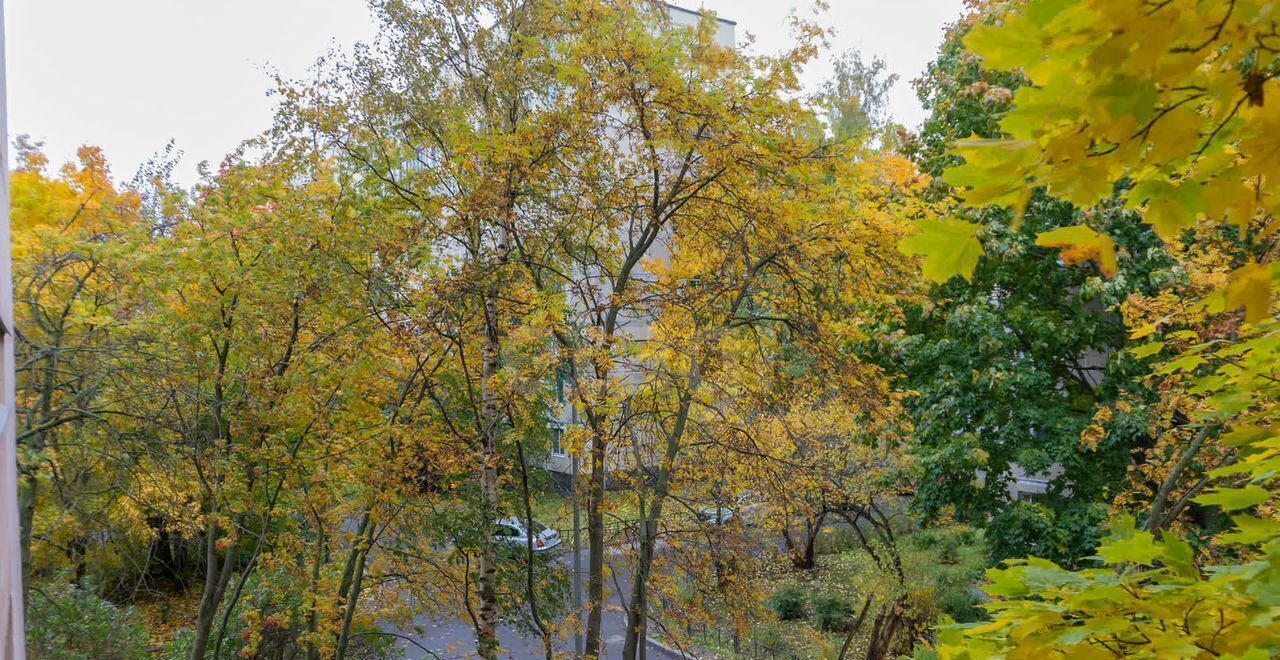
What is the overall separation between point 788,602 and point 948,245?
16.7 meters

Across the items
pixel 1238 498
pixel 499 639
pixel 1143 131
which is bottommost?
pixel 499 639

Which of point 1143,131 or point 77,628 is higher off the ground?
point 1143,131

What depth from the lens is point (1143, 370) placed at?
9.98 metres

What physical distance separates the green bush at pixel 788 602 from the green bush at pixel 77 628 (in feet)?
36.3

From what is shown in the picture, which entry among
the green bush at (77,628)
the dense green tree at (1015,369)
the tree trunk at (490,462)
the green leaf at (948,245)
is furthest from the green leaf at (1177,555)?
the green bush at (77,628)

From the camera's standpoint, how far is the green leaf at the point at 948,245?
1325 mm

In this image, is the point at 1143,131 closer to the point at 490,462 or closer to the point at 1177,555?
the point at 1177,555

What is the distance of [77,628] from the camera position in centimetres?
951

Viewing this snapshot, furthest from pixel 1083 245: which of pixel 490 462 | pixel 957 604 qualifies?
pixel 957 604

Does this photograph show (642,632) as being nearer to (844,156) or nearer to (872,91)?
(844,156)

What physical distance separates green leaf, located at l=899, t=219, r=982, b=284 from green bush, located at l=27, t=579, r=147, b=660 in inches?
369

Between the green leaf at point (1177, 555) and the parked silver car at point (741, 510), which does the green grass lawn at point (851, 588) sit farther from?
the green leaf at point (1177, 555)

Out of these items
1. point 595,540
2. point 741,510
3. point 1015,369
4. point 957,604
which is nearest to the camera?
point 595,540

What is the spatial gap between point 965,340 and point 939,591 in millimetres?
4863
